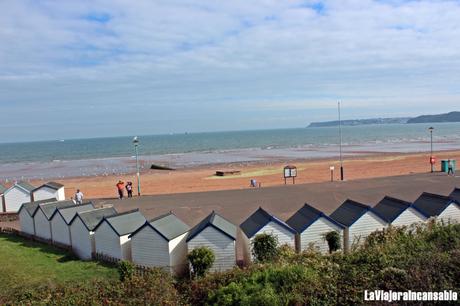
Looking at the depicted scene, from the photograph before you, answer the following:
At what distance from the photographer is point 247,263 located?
12227 mm

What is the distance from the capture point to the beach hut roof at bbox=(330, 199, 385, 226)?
13.1m

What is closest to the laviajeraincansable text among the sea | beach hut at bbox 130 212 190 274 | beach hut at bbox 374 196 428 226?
beach hut at bbox 374 196 428 226

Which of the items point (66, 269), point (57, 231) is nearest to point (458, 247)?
point (66, 269)

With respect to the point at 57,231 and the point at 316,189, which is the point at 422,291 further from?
the point at 316,189

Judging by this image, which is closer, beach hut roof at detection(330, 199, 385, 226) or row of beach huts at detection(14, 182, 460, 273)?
row of beach huts at detection(14, 182, 460, 273)

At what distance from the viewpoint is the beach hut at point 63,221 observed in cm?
1598

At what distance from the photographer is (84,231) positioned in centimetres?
1480

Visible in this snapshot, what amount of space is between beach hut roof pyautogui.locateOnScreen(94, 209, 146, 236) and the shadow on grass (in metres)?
1.27

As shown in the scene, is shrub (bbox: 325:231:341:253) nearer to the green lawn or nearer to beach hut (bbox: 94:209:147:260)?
beach hut (bbox: 94:209:147:260)

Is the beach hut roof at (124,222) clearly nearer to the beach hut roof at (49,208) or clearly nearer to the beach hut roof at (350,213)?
the beach hut roof at (49,208)

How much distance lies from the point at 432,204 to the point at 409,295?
8131mm

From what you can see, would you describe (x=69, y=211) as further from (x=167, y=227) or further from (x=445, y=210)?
(x=445, y=210)

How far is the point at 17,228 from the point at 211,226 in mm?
13462

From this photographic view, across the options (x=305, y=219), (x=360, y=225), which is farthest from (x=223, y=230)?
(x=360, y=225)
